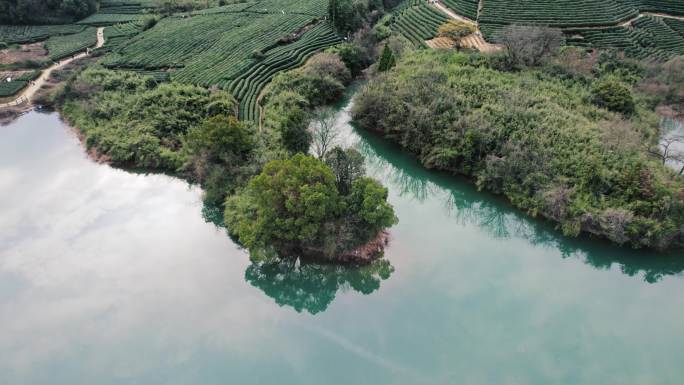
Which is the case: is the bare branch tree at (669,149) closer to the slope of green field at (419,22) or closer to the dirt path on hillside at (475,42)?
the dirt path on hillside at (475,42)

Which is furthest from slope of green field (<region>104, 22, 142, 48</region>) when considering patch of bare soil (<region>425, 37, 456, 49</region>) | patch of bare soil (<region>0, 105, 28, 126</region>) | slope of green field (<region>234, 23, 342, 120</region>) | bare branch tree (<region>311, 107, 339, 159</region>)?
patch of bare soil (<region>425, 37, 456, 49</region>)

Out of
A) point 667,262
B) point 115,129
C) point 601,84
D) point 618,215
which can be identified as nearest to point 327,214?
point 618,215

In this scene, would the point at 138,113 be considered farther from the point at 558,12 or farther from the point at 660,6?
the point at 660,6

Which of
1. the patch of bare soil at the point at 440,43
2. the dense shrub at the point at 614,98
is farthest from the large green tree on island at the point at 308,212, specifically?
the patch of bare soil at the point at 440,43

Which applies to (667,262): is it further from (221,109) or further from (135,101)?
(135,101)

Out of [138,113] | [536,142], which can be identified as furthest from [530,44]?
[138,113]

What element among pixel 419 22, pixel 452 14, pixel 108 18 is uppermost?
pixel 452 14
